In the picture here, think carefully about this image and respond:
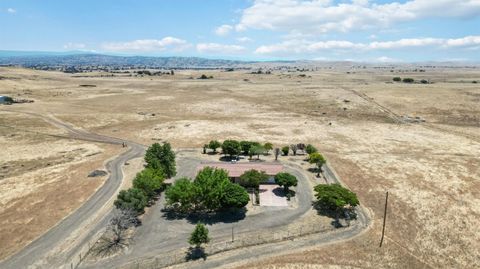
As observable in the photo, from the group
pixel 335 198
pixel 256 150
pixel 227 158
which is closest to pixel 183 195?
pixel 335 198

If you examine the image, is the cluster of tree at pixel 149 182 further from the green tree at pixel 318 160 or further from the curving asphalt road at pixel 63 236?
the green tree at pixel 318 160

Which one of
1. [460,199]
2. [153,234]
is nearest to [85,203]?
[153,234]

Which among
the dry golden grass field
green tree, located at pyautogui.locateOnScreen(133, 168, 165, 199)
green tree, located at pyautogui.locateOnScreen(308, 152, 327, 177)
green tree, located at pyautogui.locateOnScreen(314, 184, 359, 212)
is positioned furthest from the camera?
green tree, located at pyautogui.locateOnScreen(308, 152, 327, 177)

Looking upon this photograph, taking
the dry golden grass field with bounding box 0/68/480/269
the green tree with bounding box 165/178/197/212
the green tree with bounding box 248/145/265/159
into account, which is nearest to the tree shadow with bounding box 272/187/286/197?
the dry golden grass field with bounding box 0/68/480/269

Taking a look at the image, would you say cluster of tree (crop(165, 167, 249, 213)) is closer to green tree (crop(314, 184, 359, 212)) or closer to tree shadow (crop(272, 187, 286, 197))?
tree shadow (crop(272, 187, 286, 197))

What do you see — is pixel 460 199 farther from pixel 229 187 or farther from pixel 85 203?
pixel 85 203

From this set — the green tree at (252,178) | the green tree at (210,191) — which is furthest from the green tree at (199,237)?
the green tree at (252,178)

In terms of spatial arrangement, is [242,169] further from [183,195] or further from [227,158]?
[183,195]
